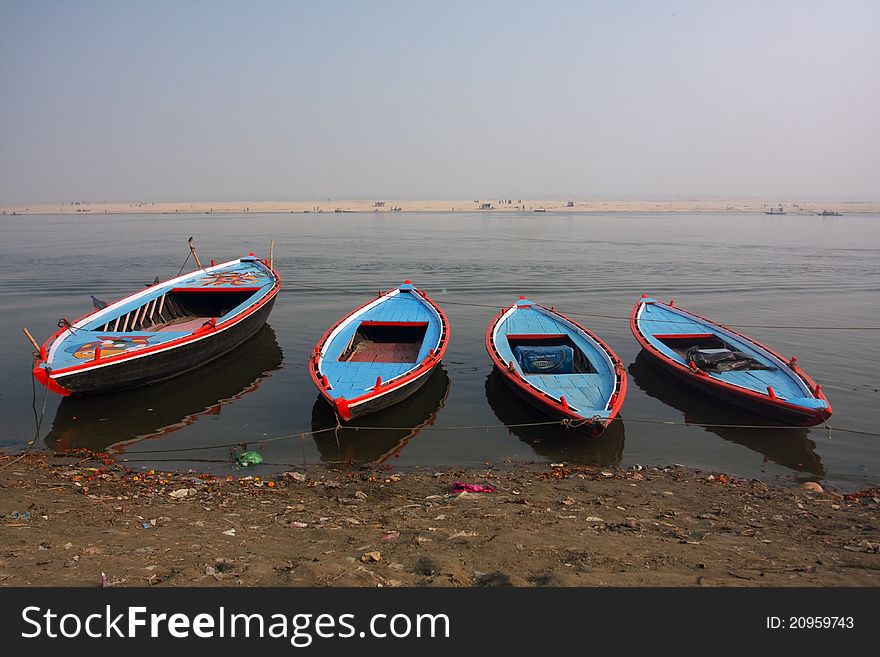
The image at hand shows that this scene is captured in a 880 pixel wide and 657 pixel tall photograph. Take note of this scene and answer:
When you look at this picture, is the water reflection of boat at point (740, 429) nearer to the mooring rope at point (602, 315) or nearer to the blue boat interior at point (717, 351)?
the blue boat interior at point (717, 351)

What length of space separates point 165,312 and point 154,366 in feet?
18.6

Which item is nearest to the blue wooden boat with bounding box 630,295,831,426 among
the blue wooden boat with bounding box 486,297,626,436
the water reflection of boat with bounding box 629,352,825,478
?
the water reflection of boat with bounding box 629,352,825,478

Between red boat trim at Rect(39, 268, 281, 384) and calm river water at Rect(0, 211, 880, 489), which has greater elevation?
red boat trim at Rect(39, 268, 281, 384)

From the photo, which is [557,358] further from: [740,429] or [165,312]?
[165,312]

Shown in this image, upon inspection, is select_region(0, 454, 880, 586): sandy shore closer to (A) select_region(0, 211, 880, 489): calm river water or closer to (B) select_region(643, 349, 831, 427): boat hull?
(A) select_region(0, 211, 880, 489): calm river water

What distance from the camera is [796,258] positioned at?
1539 inches

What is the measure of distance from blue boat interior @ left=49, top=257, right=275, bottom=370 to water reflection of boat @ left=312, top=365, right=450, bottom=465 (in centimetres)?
530

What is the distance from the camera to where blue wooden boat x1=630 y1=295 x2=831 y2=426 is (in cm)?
1144

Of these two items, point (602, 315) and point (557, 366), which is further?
point (602, 315)

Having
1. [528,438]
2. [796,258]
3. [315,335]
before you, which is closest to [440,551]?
[528,438]

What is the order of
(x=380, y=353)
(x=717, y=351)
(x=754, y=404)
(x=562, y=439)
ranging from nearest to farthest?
1. (x=562, y=439)
2. (x=754, y=404)
3. (x=717, y=351)
4. (x=380, y=353)

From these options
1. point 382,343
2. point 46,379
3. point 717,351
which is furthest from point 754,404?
point 46,379

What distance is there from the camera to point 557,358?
14344 millimetres

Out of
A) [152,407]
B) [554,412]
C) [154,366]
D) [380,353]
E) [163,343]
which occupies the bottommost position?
[152,407]
